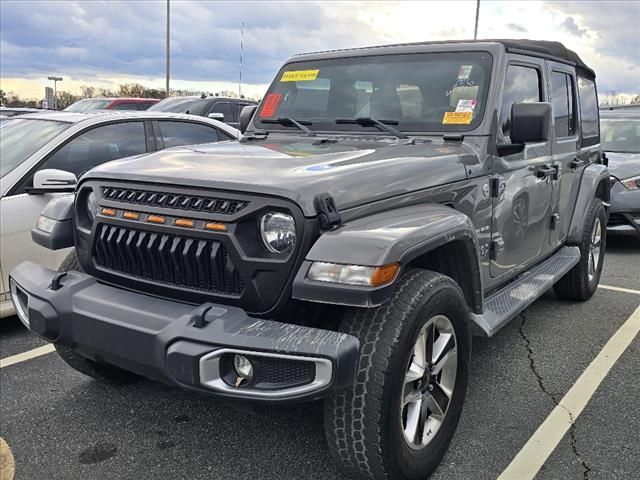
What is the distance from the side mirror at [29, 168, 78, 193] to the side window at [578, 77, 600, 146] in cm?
398

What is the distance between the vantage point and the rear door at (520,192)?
3.53 m

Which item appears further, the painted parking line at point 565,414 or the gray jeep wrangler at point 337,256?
the painted parking line at point 565,414

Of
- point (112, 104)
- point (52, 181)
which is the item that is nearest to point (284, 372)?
point (52, 181)

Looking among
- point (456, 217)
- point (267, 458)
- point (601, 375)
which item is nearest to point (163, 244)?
point (267, 458)

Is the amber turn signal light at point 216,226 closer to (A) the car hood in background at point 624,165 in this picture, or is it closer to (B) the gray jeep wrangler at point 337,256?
(B) the gray jeep wrangler at point 337,256

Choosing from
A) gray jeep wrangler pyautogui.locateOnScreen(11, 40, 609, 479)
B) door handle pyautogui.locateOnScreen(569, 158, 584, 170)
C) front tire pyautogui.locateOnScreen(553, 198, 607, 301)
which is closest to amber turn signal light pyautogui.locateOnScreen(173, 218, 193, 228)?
gray jeep wrangler pyautogui.locateOnScreen(11, 40, 609, 479)

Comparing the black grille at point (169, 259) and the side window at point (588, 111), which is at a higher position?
the side window at point (588, 111)

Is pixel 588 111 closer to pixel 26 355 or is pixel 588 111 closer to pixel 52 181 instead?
pixel 52 181

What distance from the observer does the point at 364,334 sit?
2.32 metres

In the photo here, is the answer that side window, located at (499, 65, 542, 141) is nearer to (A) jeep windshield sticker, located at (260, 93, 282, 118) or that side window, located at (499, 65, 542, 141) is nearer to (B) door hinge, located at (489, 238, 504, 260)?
(B) door hinge, located at (489, 238, 504, 260)

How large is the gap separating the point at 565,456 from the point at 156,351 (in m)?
1.93

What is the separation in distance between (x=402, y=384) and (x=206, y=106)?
1031 cm

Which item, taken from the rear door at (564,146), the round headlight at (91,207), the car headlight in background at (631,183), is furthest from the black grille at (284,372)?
the car headlight in background at (631,183)

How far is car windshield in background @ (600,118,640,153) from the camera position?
8666 mm
